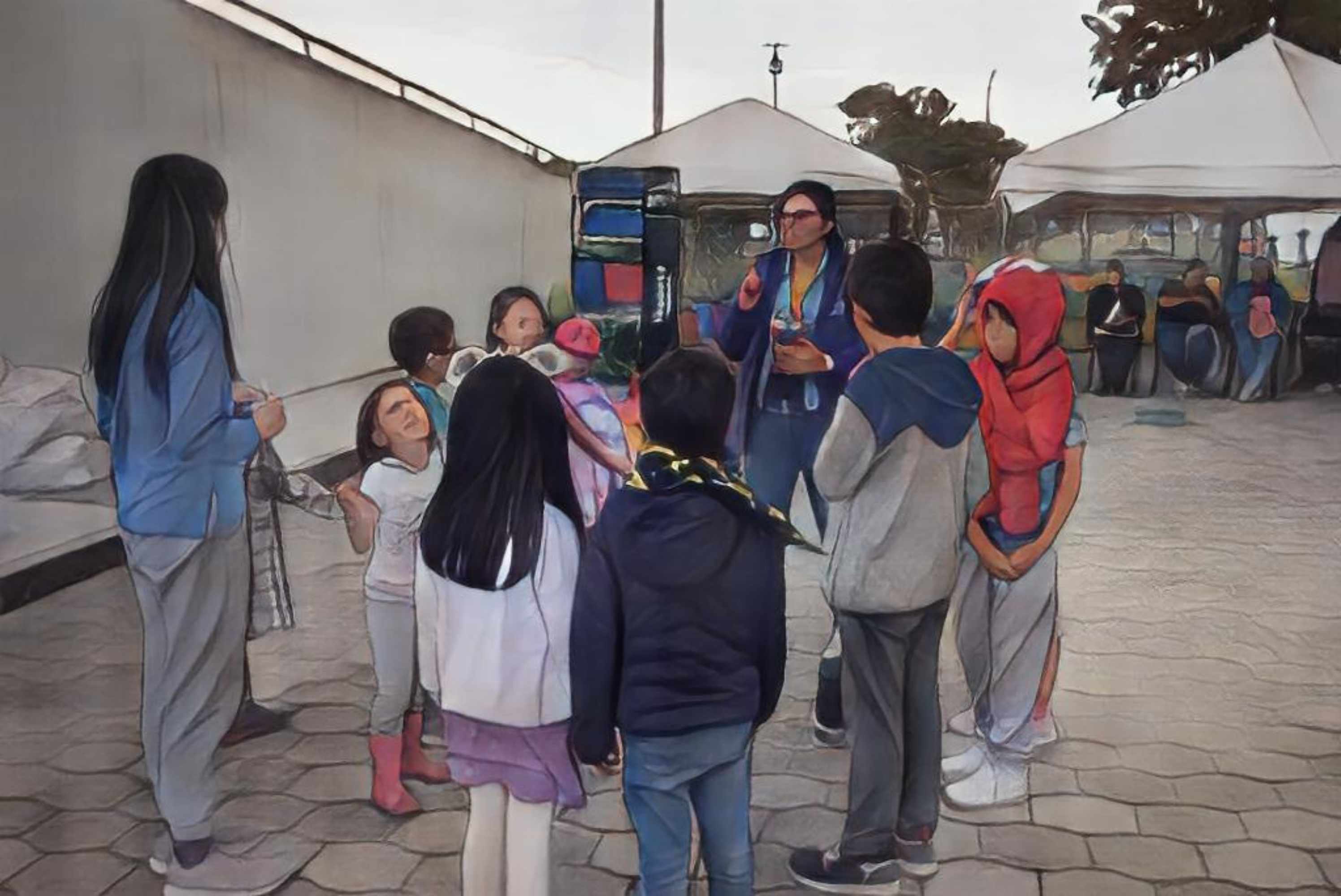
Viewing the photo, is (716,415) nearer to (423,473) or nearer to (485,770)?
(423,473)

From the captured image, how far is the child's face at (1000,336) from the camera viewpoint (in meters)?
1.83

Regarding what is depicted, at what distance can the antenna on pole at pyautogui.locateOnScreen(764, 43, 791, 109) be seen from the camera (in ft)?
6.56

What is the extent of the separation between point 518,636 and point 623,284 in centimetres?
61

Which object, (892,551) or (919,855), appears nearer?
(892,551)

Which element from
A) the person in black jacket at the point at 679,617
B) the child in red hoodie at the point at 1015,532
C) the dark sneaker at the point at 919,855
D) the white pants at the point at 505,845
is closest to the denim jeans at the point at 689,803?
the person in black jacket at the point at 679,617

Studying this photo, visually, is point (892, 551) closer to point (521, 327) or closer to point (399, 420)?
point (521, 327)

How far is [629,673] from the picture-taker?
1648mm

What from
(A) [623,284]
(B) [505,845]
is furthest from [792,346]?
(B) [505,845]

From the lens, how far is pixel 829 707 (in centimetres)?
→ 194

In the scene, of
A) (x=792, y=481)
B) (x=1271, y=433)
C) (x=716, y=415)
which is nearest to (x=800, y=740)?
(x=792, y=481)

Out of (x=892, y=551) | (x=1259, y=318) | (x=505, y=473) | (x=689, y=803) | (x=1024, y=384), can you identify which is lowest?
(x=689, y=803)

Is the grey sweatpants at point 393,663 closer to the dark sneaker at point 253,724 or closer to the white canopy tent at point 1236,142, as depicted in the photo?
the dark sneaker at point 253,724

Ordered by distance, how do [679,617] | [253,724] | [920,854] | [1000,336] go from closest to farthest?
[679,617] → [1000,336] → [920,854] → [253,724]

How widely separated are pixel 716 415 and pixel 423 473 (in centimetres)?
54
